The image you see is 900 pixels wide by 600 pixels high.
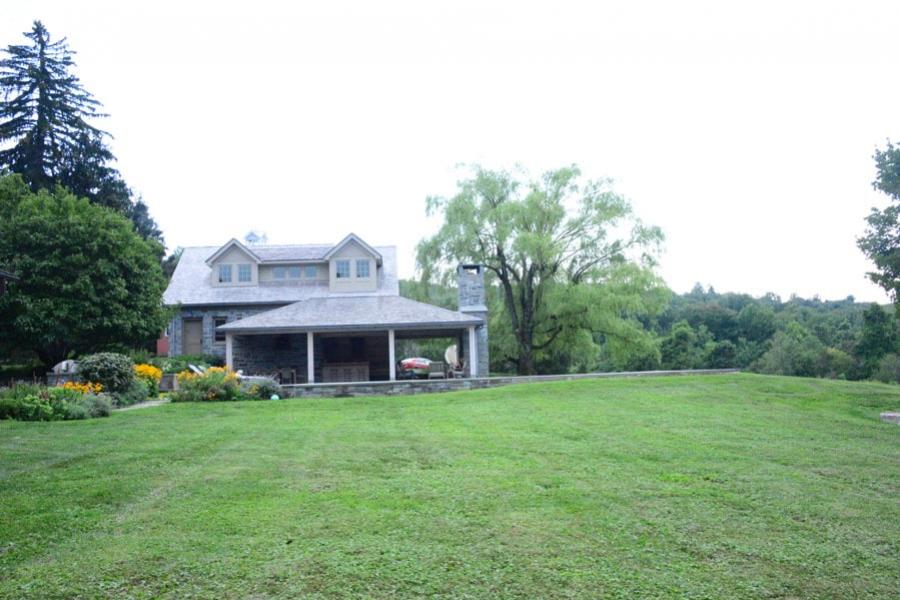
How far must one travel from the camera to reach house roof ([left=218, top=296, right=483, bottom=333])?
72.6 ft

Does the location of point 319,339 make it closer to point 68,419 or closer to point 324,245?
point 324,245

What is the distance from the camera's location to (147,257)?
23.9 metres

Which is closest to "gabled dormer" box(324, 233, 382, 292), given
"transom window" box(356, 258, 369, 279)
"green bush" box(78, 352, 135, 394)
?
"transom window" box(356, 258, 369, 279)

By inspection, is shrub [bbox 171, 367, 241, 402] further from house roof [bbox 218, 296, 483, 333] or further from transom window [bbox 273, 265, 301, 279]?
transom window [bbox 273, 265, 301, 279]

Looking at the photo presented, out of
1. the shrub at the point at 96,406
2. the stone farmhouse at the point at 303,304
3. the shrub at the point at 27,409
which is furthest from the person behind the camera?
the stone farmhouse at the point at 303,304

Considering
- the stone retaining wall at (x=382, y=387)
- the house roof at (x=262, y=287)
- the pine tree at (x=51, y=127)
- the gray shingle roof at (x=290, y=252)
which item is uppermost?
the pine tree at (x=51, y=127)

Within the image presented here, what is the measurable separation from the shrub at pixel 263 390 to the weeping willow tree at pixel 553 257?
1374 cm

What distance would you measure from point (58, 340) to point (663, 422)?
20.5m

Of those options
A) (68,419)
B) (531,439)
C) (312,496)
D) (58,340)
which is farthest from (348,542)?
(58,340)

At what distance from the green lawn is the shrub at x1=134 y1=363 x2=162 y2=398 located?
25.7 feet

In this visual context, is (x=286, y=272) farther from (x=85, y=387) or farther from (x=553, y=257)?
(x=85, y=387)

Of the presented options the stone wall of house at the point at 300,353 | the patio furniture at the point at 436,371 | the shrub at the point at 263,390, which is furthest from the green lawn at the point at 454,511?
the stone wall of house at the point at 300,353

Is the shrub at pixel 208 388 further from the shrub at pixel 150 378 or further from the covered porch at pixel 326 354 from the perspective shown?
the covered porch at pixel 326 354

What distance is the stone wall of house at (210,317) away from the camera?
2764 centimetres
